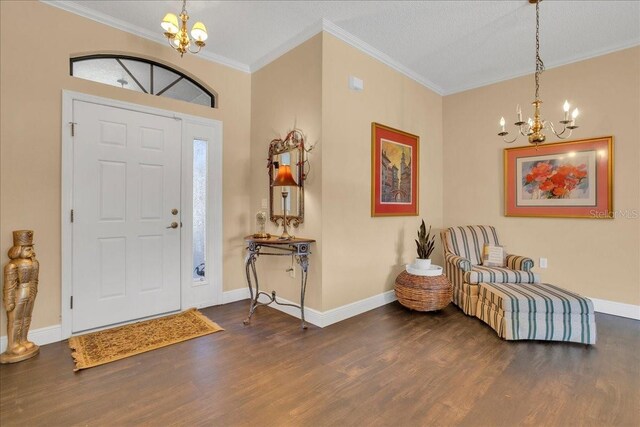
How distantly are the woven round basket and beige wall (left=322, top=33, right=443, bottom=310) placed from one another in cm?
37

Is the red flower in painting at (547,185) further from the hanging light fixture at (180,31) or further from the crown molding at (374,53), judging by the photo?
the hanging light fixture at (180,31)

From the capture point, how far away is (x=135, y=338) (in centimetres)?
270

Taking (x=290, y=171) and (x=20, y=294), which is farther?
(x=290, y=171)

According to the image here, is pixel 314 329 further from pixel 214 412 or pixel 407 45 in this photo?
pixel 407 45

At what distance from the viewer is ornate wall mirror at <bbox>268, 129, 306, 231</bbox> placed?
321 centimetres

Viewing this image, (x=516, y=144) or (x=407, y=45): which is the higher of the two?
(x=407, y=45)

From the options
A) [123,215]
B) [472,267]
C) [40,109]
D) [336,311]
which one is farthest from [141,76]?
[472,267]

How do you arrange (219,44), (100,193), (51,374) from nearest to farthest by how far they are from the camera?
(51,374) → (100,193) → (219,44)

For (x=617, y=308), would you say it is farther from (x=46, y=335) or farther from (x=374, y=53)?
(x=46, y=335)

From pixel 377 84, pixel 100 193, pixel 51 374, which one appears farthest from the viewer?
pixel 377 84

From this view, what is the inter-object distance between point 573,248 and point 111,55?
5.36 metres

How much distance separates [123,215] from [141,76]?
4.69ft

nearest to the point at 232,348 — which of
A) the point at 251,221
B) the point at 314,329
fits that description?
the point at 314,329

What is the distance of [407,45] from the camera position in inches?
133
